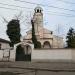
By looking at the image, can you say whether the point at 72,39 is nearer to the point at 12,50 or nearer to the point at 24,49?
the point at 24,49

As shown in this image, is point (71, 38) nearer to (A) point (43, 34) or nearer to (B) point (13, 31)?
(B) point (13, 31)

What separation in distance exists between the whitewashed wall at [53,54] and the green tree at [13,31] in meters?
13.0

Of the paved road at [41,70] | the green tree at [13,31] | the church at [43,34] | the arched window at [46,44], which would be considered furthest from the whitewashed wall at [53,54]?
the church at [43,34]

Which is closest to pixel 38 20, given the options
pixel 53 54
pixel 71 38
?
pixel 71 38

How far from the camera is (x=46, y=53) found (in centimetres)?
3838

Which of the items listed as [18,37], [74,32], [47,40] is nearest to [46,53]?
[18,37]

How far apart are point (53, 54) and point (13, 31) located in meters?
17.4

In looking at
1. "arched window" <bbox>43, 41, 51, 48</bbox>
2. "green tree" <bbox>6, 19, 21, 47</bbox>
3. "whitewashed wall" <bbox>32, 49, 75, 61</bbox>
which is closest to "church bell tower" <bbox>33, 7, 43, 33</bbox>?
"arched window" <bbox>43, 41, 51, 48</bbox>

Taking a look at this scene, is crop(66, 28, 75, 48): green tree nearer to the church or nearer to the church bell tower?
the church

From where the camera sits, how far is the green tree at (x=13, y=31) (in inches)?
2024

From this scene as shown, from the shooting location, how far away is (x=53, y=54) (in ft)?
125

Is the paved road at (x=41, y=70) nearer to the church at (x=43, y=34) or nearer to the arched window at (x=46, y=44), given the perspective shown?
the arched window at (x=46, y=44)

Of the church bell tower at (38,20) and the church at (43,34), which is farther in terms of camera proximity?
the church bell tower at (38,20)

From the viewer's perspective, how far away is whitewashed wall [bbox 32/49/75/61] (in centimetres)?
3738
